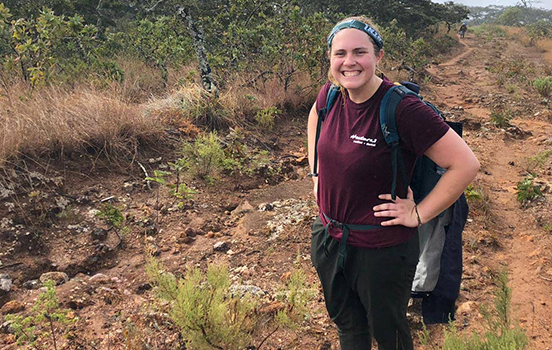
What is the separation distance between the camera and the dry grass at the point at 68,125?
3.93 m

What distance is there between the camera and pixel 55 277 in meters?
2.87

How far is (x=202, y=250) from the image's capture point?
3.35 meters

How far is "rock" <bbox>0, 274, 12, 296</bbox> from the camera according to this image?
2.68 meters

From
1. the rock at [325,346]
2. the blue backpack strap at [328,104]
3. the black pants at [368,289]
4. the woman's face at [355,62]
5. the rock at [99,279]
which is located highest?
the woman's face at [355,62]

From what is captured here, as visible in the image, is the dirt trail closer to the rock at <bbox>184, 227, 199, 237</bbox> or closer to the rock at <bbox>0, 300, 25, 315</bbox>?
the rock at <bbox>184, 227, 199, 237</bbox>

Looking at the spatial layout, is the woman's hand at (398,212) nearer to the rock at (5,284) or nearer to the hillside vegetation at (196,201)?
the hillside vegetation at (196,201)

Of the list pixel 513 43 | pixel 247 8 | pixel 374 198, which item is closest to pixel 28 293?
pixel 374 198

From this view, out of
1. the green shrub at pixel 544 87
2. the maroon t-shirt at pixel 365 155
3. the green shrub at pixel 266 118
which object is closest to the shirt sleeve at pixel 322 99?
the maroon t-shirt at pixel 365 155

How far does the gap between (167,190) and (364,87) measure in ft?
10.0

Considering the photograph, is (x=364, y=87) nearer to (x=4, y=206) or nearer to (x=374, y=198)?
(x=374, y=198)

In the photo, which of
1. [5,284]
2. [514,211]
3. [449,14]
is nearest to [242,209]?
[5,284]

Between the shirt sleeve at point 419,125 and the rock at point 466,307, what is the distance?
1.77 meters

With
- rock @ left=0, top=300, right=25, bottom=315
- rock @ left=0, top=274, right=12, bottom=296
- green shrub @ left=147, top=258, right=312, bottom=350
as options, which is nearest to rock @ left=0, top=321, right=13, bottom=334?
rock @ left=0, top=300, right=25, bottom=315

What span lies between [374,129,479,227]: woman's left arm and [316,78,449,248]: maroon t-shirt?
4 centimetres
